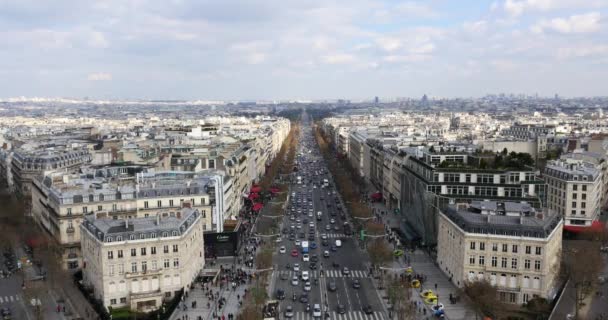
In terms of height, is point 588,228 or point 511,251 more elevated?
point 511,251

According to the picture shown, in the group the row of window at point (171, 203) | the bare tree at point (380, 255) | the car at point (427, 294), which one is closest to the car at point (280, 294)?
the bare tree at point (380, 255)

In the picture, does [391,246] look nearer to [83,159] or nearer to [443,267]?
Answer: [443,267]

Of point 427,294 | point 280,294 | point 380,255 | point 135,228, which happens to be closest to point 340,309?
point 280,294

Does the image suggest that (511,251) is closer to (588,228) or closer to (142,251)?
(588,228)

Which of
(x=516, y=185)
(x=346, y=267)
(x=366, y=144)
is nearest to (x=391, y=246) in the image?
(x=346, y=267)

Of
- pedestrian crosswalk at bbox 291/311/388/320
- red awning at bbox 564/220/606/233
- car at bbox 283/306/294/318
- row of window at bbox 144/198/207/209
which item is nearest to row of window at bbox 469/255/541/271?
pedestrian crosswalk at bbox 291/311/388/320

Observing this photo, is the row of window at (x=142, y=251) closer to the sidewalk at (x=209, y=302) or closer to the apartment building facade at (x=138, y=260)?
the apartment building facade at (x=138, y=260)

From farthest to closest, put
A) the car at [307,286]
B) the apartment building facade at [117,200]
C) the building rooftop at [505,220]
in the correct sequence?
1. the apartment building facade at [117,200]
2. the car at [307,286]
3. the building rooftop at [505,220]
